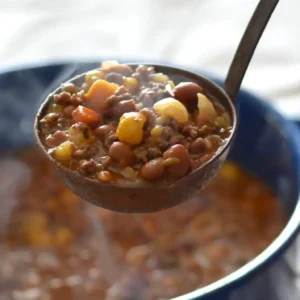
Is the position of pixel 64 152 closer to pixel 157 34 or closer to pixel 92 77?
pixel 92 77

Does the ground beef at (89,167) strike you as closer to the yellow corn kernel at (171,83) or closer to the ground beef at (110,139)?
the ground beef at (110,139)

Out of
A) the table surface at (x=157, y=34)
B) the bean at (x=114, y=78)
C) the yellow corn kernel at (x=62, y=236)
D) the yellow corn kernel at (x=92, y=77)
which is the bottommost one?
the yellow corn kernel at (x=62, y=236)

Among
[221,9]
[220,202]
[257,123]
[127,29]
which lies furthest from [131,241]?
[221,9]

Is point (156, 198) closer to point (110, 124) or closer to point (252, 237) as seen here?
point (110, 124)

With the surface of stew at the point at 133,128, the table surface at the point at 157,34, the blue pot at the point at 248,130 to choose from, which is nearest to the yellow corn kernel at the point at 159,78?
the surface of stew at the point at 133,128

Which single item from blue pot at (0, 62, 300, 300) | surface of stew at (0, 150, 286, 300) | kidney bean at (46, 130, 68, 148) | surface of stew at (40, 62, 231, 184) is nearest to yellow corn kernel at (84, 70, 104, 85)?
surface of stew at (40, 62, 231, 184)

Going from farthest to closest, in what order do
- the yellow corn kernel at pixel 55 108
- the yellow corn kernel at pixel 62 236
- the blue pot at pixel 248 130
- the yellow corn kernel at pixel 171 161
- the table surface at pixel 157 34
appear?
the table surface at pixel 157 34
the yellow corn kernel at pixel 62 236
the blue pot at pixel 248 130
the yellow corn kernel at pixel 55 108
the yellow corn kernel at pixel 171 161

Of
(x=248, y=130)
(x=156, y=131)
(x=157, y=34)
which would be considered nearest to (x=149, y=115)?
(x=156, y=131)
